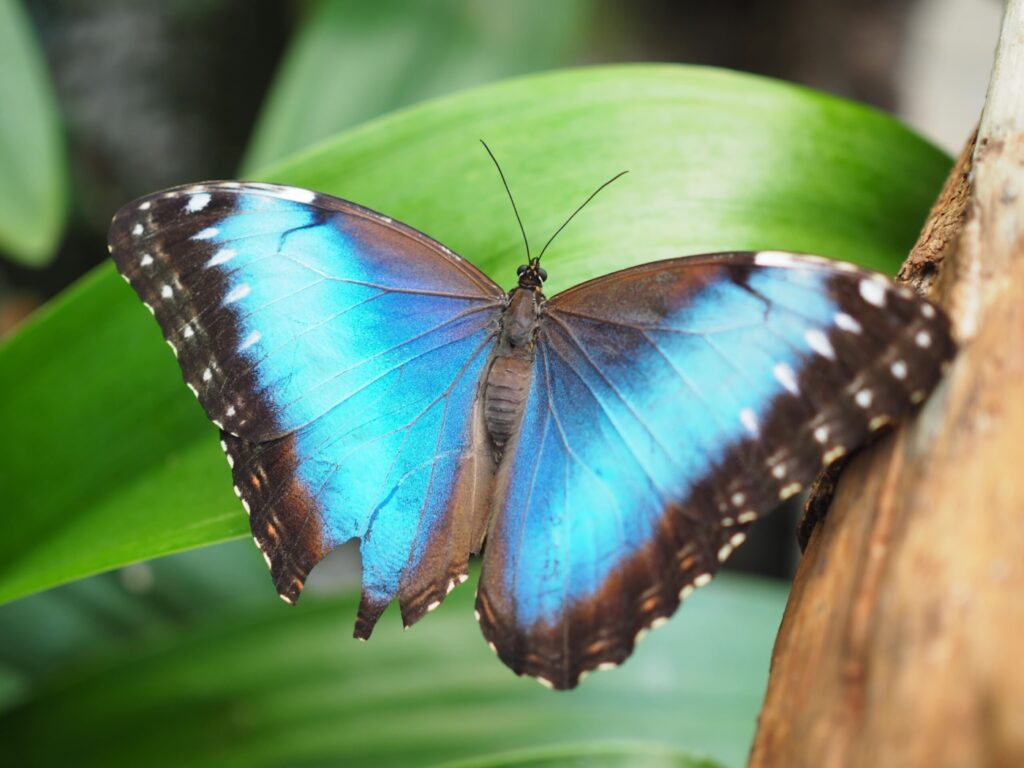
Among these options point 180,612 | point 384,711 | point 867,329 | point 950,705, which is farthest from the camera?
point 180,612

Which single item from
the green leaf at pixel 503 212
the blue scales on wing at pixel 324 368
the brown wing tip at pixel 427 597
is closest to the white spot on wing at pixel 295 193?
the blue scales on wing at pixel 324 368

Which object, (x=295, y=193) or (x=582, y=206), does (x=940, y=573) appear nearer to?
(x=582, y=206)

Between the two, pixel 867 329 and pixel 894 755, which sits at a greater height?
pixel 867 329

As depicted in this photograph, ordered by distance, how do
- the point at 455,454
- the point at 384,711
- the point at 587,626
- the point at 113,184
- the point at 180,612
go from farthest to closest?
the point at 113,184
the point at 180,612
the point at 384,711
the point at 455,454
the point at 587,626

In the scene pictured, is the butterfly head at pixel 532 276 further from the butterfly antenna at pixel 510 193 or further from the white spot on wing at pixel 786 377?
the white spot on wing at pixel 786 377

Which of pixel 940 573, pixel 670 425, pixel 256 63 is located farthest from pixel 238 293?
pixel 256 63

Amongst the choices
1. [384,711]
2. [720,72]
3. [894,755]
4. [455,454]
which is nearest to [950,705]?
[894,755]

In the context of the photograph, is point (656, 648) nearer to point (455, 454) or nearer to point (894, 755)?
point (455, 454)

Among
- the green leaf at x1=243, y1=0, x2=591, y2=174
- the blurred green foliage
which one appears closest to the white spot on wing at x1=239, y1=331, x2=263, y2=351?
the blurred green foliage
